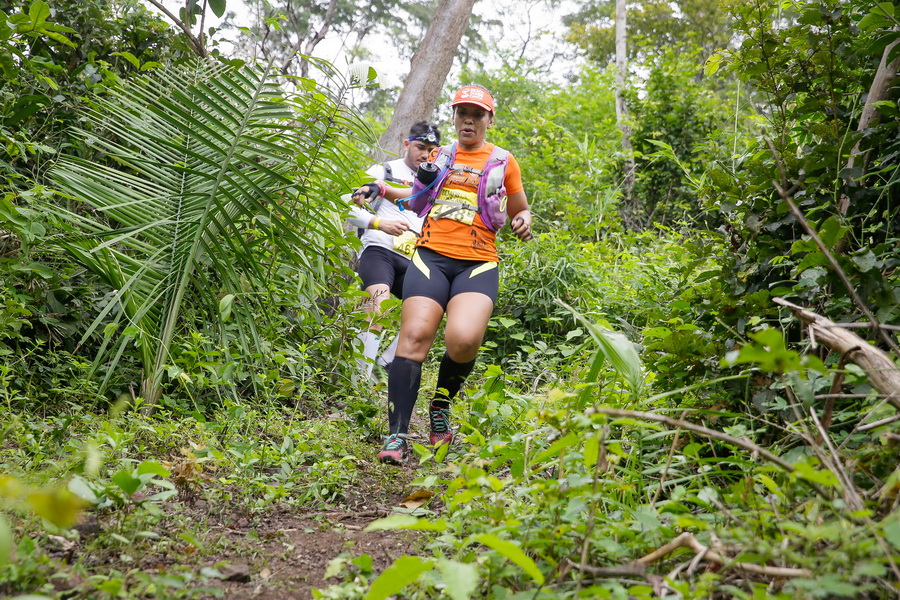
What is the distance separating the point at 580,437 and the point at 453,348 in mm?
1665

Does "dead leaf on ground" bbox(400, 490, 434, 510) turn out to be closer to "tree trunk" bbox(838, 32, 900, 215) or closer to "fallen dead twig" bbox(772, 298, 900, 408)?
"fallen dead twig" bbox(772, 298, 900, 408)

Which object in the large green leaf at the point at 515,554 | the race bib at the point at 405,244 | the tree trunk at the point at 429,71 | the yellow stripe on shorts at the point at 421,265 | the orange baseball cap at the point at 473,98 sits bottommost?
the large green leaf at the point at 515,554

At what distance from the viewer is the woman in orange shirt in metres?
3.33

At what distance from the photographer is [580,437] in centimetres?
176

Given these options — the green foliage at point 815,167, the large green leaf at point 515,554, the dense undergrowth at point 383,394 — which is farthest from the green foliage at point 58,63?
the large green leaf at point 515,554

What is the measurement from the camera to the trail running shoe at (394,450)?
10.2 ft

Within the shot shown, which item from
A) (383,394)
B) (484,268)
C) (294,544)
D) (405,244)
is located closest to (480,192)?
(484,268)

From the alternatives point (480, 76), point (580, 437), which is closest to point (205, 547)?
point (580, 437)

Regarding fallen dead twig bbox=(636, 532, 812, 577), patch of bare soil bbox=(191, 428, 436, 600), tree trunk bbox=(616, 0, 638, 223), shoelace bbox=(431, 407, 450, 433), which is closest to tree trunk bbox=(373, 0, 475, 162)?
tree trunk bbox=(616, 0, 638, 223)

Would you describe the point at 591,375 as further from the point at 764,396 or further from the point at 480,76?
the point at 480,76

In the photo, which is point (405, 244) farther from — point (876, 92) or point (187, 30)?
point (876, 92)

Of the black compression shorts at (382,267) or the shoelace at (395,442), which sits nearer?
the shoelace at (395,442)

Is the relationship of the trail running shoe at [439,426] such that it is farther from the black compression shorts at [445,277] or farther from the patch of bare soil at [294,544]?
the patch of bare soil at [294,544]

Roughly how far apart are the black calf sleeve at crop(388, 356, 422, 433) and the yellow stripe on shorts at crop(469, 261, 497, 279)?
53cm
